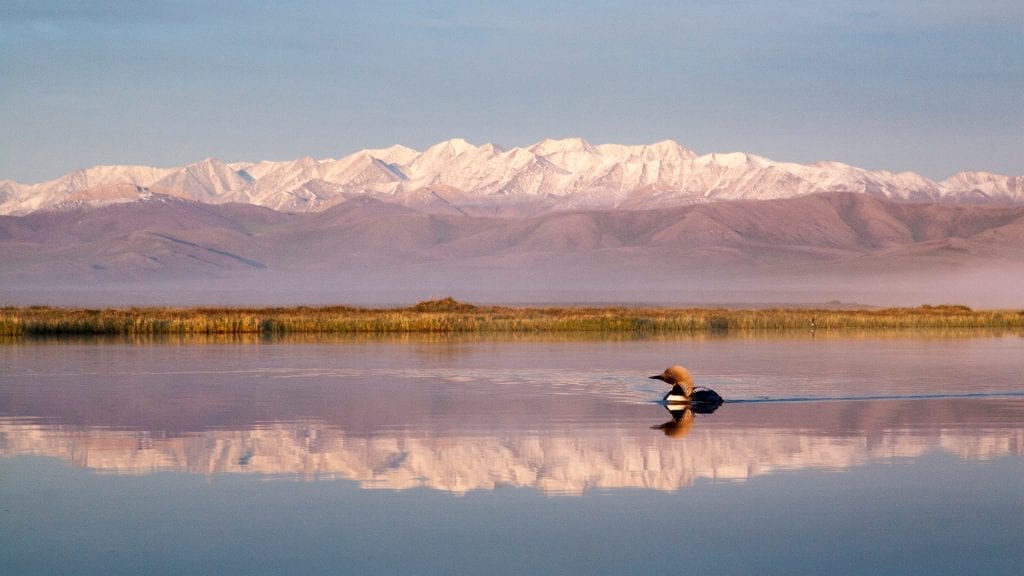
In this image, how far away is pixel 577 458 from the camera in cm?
1866

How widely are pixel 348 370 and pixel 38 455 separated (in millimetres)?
15449

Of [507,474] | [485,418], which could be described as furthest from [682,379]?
[507,474]

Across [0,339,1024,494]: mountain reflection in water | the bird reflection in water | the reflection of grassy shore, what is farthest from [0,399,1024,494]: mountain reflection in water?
the reflection of grassy shore

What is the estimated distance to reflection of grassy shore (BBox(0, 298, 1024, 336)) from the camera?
52.8m

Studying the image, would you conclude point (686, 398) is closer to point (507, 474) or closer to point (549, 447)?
point (549, 447)

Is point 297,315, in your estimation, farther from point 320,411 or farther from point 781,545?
point 781,545

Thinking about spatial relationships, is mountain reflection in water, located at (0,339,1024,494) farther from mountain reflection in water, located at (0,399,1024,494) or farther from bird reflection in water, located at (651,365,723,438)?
bird reflection in water, located at (651,365,723,438)

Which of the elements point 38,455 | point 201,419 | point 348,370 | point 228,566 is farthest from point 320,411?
point 228,566

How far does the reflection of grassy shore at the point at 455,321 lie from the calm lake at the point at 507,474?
1996 cm

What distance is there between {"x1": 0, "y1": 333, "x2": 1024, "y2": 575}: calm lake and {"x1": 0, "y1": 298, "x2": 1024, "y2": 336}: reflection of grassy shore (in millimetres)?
19959

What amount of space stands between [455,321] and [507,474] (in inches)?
1512

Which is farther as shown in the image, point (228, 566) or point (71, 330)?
point (71, 330)

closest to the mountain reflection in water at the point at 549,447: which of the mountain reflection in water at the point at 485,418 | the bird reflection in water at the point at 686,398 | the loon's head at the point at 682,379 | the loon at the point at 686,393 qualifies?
the mountain reflection in water at the point at 485,418

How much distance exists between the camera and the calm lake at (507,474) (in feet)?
42.8
